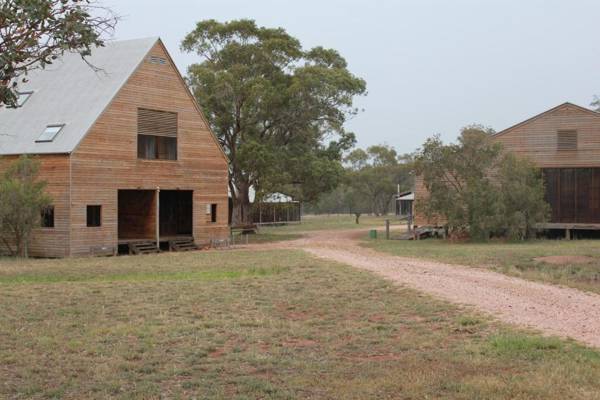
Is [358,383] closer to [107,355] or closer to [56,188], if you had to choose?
[107,355]

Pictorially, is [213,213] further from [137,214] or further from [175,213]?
[137,214]

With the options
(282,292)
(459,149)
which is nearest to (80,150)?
(282,292)

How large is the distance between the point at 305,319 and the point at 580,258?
641 inches

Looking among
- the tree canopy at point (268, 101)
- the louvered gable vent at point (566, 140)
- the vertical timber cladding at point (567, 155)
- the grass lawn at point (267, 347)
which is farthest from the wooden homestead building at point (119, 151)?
the louvered gable vent at point (566, 140)

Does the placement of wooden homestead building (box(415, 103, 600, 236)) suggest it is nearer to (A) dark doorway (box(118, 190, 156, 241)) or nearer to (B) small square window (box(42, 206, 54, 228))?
(A) dark doorway (box(118, 190, 156, 241))

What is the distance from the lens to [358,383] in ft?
26.7

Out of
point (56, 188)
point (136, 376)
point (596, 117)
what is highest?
point (596, 117)

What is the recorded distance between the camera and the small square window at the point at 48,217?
29578mm

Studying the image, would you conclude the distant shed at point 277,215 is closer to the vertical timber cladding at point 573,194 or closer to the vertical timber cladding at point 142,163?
the vertical timber cladding at point 142,163

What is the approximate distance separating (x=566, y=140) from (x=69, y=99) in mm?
25307

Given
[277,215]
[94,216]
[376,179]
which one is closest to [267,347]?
[94,216]

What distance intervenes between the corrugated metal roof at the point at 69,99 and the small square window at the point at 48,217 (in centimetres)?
235

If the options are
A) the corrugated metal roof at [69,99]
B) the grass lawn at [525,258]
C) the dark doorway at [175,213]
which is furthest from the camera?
the dark doorway at [175,213]

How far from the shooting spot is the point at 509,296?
15.1 metres
